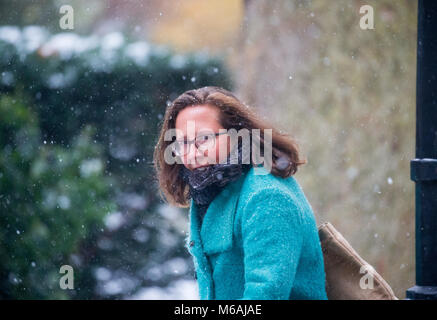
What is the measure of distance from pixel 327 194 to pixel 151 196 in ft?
5.74

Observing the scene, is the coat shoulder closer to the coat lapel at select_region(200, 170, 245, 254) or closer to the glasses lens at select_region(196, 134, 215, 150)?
the coat lapel at select_region(200, 170, 245, 254)

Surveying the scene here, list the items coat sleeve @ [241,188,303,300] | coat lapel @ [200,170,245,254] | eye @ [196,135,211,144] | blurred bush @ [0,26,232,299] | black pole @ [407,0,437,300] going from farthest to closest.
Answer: blurred bush @ [0,26,232,299] → eye @ [196,135,211,144] → coat lapel @ [200,170,245,254] → black pole @ [407,0,437,300] → coat sleeve @ [241,188,303,300]

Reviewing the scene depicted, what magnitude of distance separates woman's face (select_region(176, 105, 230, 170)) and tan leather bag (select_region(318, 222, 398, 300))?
502 millimetres

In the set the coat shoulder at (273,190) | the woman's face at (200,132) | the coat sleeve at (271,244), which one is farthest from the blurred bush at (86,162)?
the coat sleeve at (271,244)

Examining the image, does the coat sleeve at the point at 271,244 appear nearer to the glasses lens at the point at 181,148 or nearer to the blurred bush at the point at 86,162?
the glasses lens at the point at 181,148

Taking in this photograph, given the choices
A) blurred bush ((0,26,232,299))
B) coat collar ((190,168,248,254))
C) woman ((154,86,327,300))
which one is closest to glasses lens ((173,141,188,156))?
woman ((154,86,327,300))

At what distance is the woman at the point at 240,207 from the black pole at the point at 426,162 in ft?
1.14

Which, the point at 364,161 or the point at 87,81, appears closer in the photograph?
the point at 87,81

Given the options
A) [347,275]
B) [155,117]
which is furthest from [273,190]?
[155,117]

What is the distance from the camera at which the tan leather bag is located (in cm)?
210
